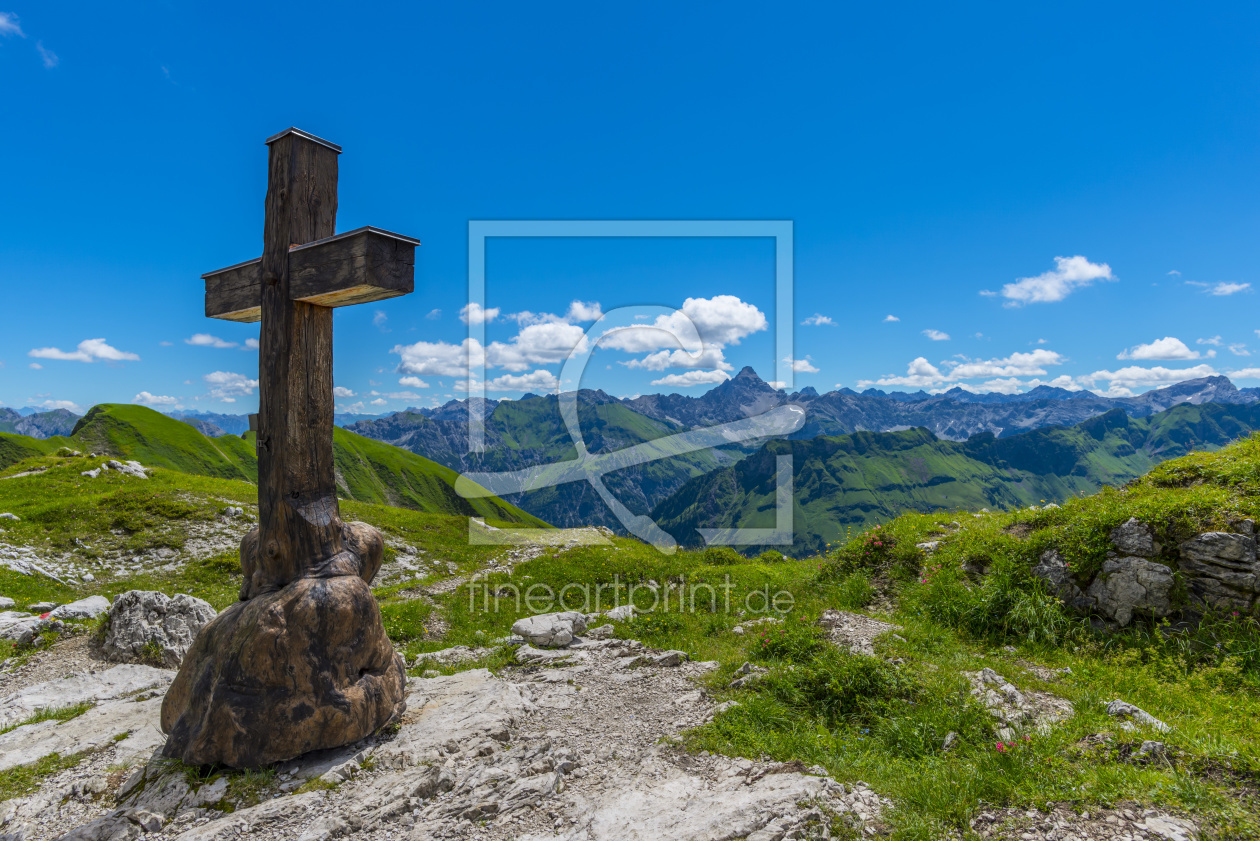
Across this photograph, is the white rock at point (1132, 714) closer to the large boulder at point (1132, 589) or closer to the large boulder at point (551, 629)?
the large boulder at point (1132, 589)

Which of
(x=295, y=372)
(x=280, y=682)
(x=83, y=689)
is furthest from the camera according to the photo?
(x=83, y=689)

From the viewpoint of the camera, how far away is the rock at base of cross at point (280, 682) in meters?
6.93

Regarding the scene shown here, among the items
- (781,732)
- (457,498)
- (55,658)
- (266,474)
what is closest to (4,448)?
(457,498)

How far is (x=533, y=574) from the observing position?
18.8m

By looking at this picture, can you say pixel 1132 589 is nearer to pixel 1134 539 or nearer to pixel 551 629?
pixel 1134 539

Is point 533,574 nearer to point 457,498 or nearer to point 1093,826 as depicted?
point 1093,826

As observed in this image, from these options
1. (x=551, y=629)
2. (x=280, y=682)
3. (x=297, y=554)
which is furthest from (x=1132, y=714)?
(x=297, y=554)

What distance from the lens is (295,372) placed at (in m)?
→ 7.79

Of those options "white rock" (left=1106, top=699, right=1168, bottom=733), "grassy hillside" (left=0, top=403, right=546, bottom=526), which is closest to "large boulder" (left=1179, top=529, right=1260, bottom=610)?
"white rock" (left=1106, top=699, right=1168, bottom=733)

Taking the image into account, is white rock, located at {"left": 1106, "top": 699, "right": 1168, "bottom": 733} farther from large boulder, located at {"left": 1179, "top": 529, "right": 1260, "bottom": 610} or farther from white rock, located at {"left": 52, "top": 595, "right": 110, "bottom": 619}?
white rock, located at {"left": 52, "top": 595, "right": 110, "bottom": 619}

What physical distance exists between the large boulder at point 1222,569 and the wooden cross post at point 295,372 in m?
14.2

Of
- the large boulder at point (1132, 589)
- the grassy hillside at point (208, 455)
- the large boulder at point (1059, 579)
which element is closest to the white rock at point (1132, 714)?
the large boulder at point (1132, 589)

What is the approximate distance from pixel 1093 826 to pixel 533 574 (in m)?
15.5

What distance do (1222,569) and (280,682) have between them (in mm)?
15156
